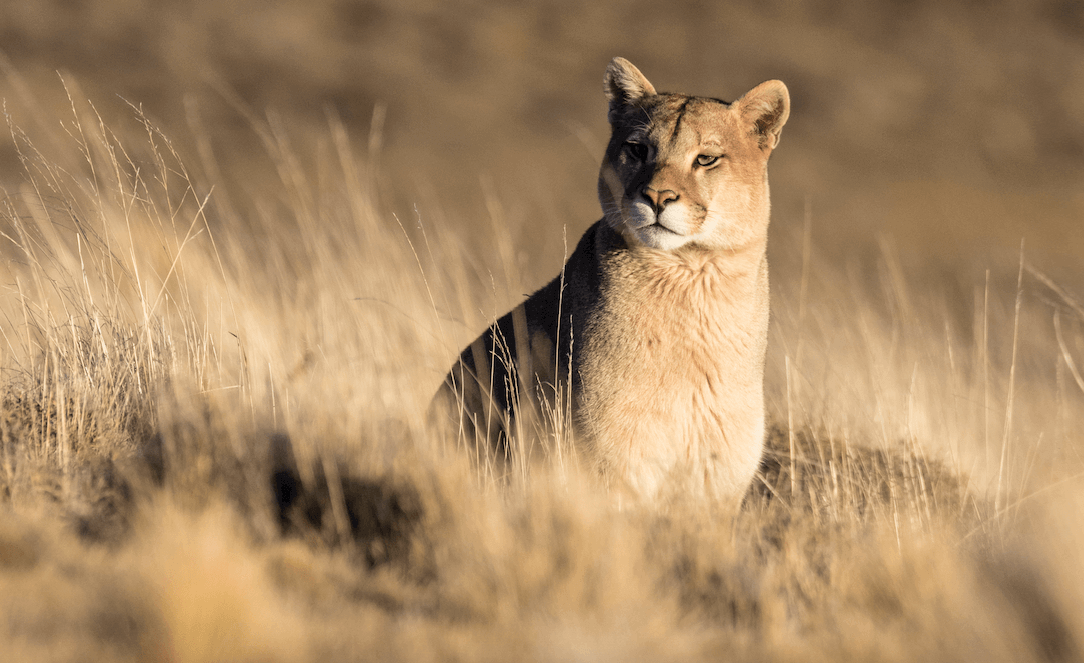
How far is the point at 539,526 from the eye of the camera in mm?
3064

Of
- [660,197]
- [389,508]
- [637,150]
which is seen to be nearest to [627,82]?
[637,150]

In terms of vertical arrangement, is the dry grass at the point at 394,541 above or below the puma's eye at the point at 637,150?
below

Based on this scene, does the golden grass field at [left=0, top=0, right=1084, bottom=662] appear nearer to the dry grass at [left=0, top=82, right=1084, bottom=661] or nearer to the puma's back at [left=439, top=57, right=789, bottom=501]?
the dry grass at [left=0, top=82, right=1084, bottom=661]

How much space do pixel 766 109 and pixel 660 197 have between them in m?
1.00

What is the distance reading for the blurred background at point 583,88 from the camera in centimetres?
2366

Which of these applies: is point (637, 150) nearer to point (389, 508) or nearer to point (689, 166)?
point (689, 166)

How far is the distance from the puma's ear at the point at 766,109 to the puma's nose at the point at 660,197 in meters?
0.78

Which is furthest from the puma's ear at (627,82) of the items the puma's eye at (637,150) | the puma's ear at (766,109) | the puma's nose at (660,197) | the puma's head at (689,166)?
the puma's nose at (660,197)

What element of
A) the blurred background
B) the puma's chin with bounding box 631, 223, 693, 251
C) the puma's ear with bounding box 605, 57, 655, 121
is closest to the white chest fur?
the puma's chin with bounding box 631, 223, 693, 251

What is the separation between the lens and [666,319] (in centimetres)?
397

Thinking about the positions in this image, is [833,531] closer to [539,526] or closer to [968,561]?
[968,561]

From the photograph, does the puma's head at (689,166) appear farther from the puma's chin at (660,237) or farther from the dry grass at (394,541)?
the dry grass at (394,541)

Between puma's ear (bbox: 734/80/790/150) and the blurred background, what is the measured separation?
16.1 meters

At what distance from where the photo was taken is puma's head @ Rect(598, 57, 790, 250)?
12.6 ft
